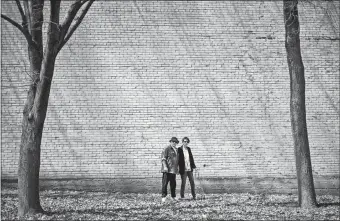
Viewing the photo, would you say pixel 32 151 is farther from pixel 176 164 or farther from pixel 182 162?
pixel 182 162

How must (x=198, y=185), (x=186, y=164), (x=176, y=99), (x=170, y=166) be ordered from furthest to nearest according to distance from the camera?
(x=176, y=99) < (x=198, y=185) < (x=186, y=164) < (x=170, y=166)

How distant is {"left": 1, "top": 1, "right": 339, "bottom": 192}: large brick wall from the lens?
38.0 feet

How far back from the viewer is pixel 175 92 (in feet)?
38.5

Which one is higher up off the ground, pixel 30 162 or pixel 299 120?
pixel 299 120

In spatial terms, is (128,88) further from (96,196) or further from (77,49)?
(96,196)

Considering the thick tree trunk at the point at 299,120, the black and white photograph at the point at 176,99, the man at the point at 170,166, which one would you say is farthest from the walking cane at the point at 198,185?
the thick tree trunk at the point at 299,120

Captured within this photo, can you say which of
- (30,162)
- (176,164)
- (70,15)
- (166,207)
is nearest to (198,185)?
(176,164)

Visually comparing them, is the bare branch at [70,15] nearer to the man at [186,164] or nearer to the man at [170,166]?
the man at [170,166]

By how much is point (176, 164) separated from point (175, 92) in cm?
232

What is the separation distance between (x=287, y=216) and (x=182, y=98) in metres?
4.71

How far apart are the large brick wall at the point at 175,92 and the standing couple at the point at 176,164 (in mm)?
929

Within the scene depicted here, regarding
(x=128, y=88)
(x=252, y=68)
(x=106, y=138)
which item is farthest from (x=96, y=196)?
(x=252, y=68)

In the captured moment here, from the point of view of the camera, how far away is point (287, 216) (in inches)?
336

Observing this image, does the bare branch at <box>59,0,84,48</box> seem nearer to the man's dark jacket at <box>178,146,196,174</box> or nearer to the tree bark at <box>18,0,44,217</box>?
the tree bark at <box>18,0,44,217</box>
